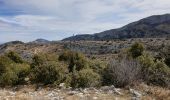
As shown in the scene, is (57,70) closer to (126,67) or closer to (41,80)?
(41,80)

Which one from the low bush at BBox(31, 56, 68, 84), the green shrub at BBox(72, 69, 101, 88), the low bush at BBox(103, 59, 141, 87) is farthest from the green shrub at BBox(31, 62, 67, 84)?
the low bush at BBox(103, 59, 141, 87)

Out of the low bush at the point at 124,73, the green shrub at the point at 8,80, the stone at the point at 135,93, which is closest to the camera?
the stone at the point at 135,93

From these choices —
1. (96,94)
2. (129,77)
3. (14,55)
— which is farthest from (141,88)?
(14,55)

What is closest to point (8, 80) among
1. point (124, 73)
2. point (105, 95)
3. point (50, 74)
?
point (50, 74)

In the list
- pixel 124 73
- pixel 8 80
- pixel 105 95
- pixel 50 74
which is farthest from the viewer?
pixel 8 80

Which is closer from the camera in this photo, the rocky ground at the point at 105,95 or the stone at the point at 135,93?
the rocky ground at the point at 105,95

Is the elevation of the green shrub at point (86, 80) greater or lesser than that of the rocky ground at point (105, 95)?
greater

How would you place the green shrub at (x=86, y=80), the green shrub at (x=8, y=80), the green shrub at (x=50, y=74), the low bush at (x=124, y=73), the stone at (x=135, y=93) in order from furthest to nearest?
the green shrub at (x=8, y=80)
the green shrub at (x=50, y=74)
the green shrub at (x=86, y=80)
the low bush at (x=124, y=73)
the stone at (x=135, y=93)

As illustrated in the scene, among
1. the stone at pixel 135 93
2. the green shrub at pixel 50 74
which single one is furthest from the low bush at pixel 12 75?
the stone at pixel 135 93

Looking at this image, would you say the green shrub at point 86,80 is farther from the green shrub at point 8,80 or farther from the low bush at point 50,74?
the green shrub at point 8,80

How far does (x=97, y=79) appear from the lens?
15398 millimetres

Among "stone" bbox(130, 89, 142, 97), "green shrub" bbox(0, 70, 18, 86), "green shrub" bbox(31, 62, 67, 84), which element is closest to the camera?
"stone" bbox(130, 89, 142, 97)

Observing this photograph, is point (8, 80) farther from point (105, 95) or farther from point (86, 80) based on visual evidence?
point (105, 95)

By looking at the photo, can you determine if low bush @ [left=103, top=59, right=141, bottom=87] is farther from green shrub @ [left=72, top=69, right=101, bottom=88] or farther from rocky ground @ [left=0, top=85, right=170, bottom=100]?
green shrub @ [left=72, top=69, right=101, bottom=88]
